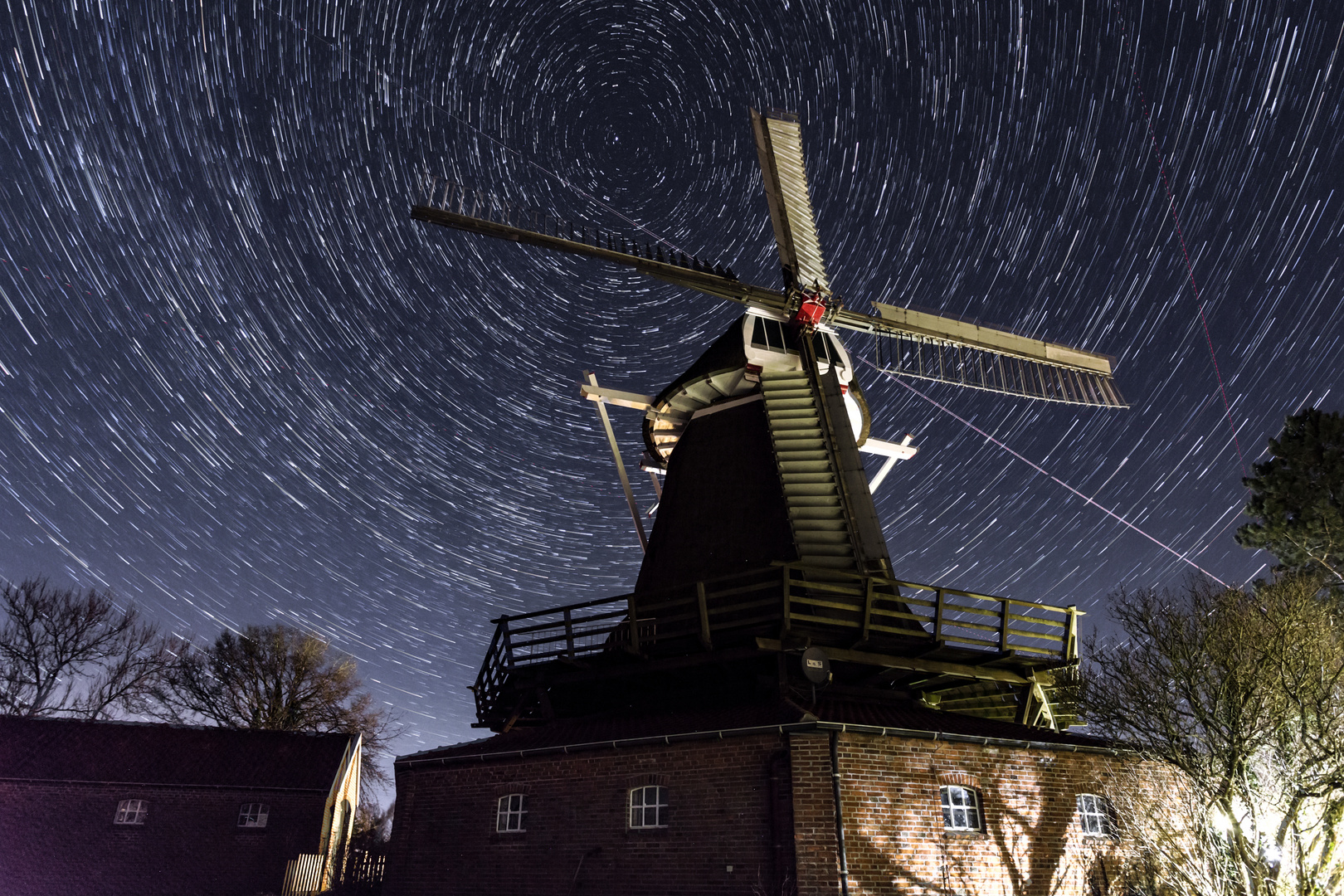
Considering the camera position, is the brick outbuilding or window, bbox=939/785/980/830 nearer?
the brick outbuilding

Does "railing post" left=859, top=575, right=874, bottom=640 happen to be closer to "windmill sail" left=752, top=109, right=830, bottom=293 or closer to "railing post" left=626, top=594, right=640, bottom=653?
"railing post" left=626, top=594, right=640, bottom=653

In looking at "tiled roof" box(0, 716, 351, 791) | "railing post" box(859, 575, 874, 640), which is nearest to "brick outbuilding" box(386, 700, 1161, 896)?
"railing post" box(859, 575, 874, 640)

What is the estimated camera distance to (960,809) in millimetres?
10867

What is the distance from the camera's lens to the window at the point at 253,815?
Result: 2475 centimetres

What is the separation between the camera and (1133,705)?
1268 centimetres

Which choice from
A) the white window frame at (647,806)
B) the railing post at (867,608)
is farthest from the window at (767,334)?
the white window frame at (647,806)

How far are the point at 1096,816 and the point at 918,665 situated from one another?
10.9 ft

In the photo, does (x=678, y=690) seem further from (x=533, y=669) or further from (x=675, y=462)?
(x=675, y=462)

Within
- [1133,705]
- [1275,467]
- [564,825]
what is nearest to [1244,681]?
[1133,705]

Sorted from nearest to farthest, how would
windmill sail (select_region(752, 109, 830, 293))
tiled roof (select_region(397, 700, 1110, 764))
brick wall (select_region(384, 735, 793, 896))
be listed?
brick wall (select_region(384, 735, 793, 896))
tiled roof (select_region(397, 700, 1110, 764))
windmill sail (select_region(752, 109, 830, 293))

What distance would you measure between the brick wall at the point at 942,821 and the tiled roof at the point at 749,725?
0.22 m

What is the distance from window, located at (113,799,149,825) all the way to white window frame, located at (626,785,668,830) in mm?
20351

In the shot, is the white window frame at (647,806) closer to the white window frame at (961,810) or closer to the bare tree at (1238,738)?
the white window frame at (961,810)

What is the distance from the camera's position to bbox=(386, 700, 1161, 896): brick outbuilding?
10000 mm
